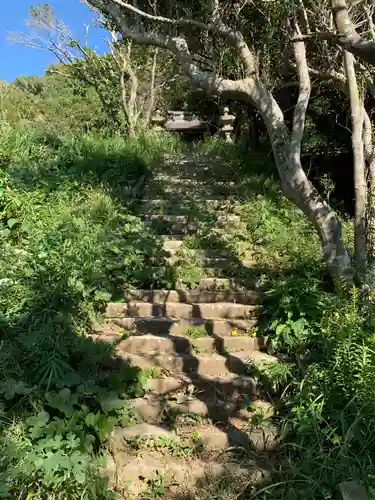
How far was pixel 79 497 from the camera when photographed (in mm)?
2748

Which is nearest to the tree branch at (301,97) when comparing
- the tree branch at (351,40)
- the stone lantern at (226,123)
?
the tree branch at (351,40)

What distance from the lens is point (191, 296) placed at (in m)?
5.07

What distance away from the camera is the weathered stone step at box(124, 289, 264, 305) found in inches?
196

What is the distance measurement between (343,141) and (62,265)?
6.00 m

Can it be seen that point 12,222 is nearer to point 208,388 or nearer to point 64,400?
point 64,400

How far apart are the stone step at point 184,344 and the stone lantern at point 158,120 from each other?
995 centimetres

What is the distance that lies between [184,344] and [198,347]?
138mm

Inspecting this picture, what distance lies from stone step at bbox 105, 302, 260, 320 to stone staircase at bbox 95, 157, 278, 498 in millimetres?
10

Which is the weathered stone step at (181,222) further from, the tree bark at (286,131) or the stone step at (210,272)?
the tree bark at (286,131)

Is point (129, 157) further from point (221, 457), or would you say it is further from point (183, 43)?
point (221, 457)

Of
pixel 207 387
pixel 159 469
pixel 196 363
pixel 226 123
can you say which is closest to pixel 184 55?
pixel 196 363

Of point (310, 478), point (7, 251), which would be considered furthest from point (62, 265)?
point (310, 478)

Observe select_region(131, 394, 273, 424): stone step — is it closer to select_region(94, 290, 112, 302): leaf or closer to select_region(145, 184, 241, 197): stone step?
select_region(94, 290, 112, 302): leaf

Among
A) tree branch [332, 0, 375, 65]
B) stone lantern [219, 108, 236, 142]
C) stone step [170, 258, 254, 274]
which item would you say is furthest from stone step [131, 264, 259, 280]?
stone lantern [219, 108, 236, 142]
